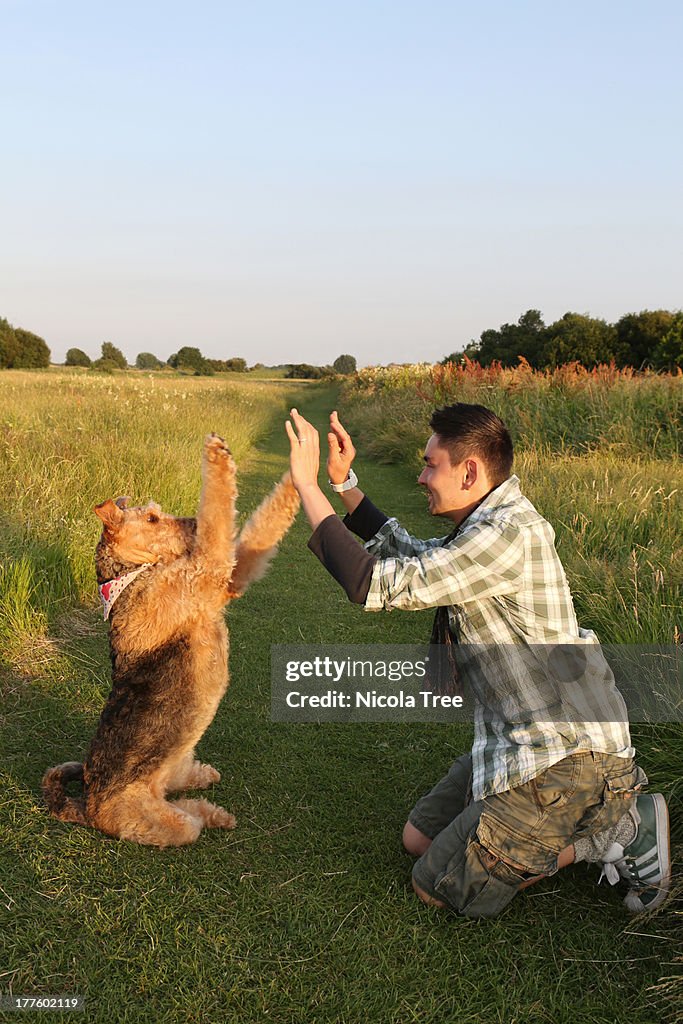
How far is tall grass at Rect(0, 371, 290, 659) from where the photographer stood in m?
5.26

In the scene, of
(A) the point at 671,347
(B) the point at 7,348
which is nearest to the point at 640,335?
(A) the point at 671,347

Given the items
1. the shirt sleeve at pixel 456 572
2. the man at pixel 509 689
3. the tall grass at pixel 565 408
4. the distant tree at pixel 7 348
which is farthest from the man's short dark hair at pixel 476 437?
the distant tree at pixel 7 348

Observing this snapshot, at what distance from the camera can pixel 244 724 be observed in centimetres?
436

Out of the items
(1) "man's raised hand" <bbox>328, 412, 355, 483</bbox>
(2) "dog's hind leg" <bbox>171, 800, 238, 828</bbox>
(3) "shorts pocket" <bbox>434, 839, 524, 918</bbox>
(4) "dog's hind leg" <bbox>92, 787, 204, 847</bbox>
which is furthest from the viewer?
(2) "dog's hind leg" <bbox>171, 800, 238, 828</bbox>

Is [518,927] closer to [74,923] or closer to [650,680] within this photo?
[650,680]

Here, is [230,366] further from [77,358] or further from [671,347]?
[671,347]

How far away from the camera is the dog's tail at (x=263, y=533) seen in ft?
10.6

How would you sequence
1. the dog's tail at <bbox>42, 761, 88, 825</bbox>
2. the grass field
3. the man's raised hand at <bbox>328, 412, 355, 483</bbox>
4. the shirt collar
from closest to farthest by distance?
the grass field < the shirt collar < the man's raised hand at <bbox>328, 412, 355, 483</bbox> < the dog's tail at <bbox>42, 761, 88, 825</bbox>

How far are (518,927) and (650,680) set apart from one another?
1.45 m

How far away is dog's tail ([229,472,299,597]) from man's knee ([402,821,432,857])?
1355 millimetres

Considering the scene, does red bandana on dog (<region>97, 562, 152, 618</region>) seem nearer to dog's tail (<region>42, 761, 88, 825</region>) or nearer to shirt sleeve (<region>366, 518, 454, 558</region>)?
dog's tail (<region>42, 761, 88, 825</region>)

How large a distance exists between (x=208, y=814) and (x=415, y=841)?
99cm

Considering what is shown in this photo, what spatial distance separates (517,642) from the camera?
2744 mm

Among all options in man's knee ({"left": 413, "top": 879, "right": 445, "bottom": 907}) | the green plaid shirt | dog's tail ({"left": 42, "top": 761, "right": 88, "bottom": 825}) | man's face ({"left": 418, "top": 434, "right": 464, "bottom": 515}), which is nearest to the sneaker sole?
the green plaid shirt
